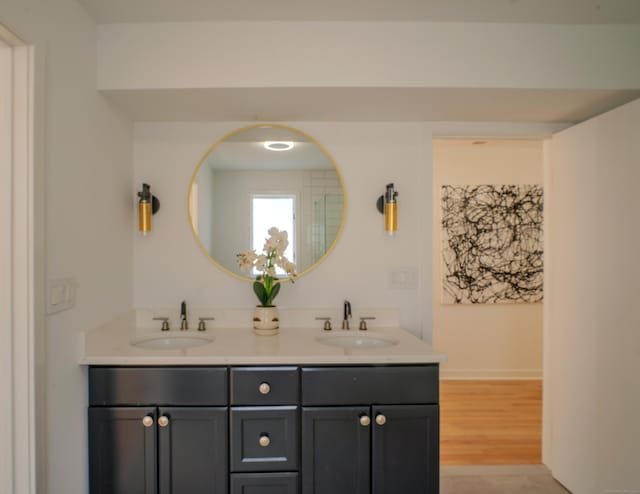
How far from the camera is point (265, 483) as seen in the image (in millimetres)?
1609

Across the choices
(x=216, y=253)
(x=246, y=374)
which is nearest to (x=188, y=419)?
(x=246, y=374)

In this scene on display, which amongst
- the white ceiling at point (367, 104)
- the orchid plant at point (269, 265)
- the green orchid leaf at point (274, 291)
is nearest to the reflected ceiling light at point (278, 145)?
the white ceiling at point (367, 104)

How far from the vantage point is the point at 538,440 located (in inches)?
107

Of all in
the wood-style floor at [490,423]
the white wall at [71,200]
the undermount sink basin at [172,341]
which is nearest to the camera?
the white wall at [71,200]

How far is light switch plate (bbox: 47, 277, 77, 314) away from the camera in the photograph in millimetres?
1378

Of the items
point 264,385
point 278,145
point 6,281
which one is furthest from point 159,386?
point 278,145

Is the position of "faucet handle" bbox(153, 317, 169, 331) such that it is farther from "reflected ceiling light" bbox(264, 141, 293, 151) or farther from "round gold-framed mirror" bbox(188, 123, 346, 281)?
"reflected ceiling light" bbox(264, 141, 293, 151)

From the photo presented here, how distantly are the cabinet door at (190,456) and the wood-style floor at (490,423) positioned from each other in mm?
1566

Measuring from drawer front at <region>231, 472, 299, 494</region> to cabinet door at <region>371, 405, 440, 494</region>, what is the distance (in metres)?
0.33

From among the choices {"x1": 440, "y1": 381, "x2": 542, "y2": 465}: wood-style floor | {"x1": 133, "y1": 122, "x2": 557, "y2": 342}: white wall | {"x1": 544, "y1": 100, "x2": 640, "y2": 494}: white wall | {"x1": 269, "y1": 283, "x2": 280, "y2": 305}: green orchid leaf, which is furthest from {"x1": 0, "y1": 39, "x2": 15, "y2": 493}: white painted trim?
→ {"x1": 544, "y1": 100, "x2": 640, "y2": 494}: white wall

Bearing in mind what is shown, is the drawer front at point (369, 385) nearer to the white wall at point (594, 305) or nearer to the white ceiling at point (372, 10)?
A: the white wall at point (594, 305)

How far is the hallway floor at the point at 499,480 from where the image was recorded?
220cm

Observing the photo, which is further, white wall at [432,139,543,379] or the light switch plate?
white wall at [432,139,543,379]

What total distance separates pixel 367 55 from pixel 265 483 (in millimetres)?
1866
